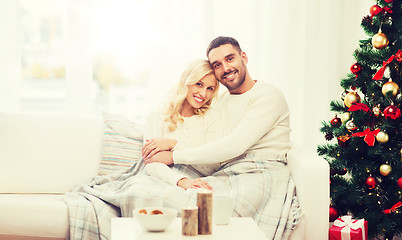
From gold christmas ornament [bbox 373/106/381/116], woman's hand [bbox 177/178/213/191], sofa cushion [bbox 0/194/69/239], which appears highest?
gold christmas ornament [bbox 373/106/381/116]

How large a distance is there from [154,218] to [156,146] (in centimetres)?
A: 100

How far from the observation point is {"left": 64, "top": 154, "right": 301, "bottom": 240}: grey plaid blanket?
2.41m

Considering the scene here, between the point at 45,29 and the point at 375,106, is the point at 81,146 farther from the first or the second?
the point at 375,106

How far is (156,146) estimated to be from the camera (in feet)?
9.01

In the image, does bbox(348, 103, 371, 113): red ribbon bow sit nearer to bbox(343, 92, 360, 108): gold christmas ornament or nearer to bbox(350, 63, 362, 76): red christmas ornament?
bbox(343, 92, 360, 108): gold christmas ornament

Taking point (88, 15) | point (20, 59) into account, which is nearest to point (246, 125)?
point (88, 15)

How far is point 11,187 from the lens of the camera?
2811mm

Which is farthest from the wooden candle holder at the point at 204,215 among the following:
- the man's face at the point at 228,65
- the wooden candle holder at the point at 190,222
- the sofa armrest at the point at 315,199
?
the man's face at the point at 228,65

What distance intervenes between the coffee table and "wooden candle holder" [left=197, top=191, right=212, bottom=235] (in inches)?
0.9

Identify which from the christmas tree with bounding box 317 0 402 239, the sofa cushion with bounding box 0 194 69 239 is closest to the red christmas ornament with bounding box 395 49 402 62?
the christmas tree with bounding box 317 0 402 239

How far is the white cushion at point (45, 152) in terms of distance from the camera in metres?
2.84

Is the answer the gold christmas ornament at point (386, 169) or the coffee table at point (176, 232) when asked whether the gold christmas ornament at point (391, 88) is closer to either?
the gold christmas ornament at point (386, 169)

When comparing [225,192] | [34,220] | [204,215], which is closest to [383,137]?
[225,192]

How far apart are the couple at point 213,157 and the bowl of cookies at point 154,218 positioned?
564 millimetres
